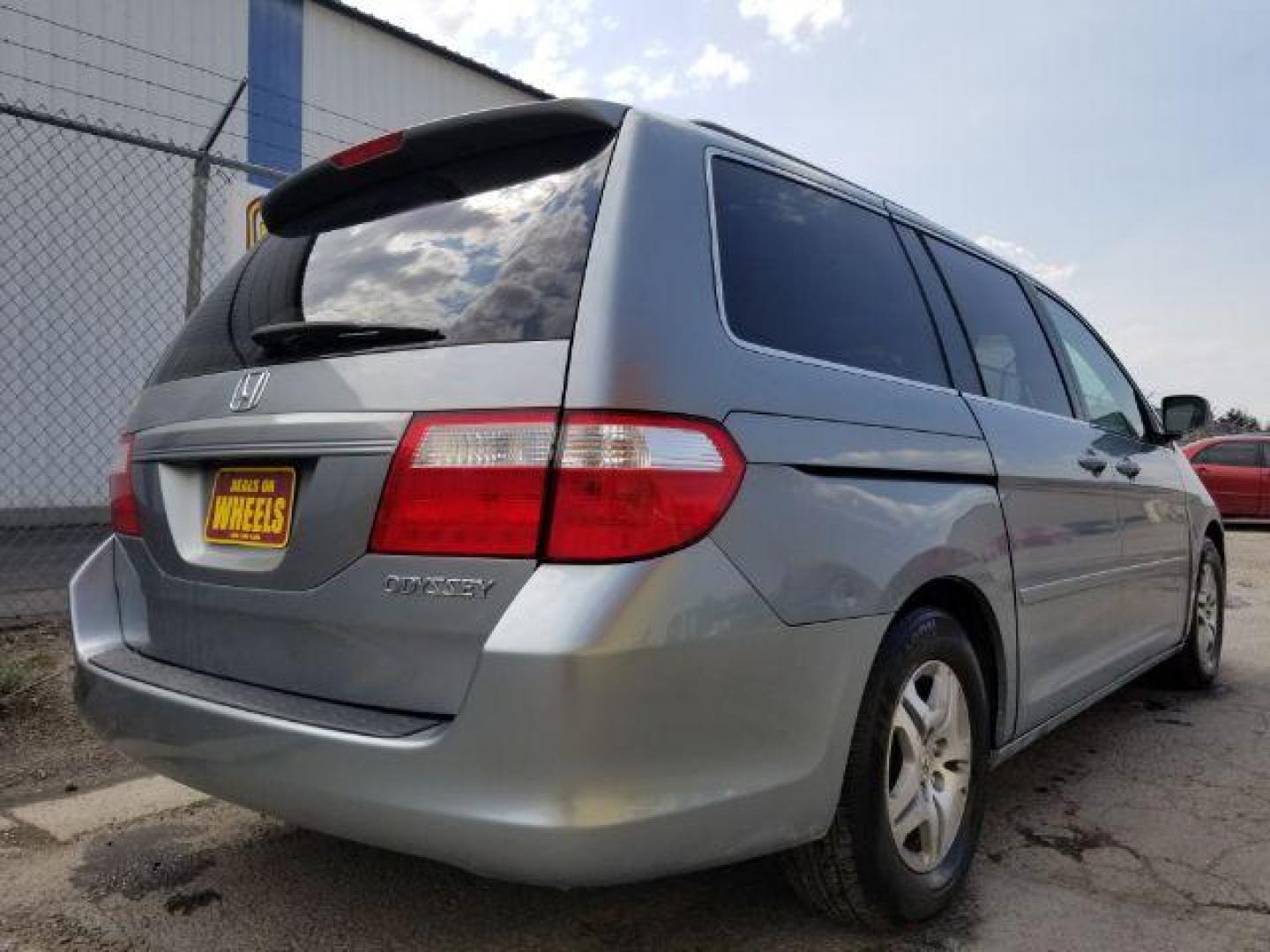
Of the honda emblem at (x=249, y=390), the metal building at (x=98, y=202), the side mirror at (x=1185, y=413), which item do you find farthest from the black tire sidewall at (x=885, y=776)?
the metal building at (x=98, y=202)

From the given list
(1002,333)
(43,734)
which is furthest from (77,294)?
(1002,333)

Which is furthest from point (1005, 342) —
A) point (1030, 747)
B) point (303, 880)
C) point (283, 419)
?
point (303, 880)

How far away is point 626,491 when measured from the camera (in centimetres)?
171

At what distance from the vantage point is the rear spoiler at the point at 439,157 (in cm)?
Answer: 205

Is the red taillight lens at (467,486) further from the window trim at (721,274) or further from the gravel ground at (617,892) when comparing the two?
the gravel ground at (617,892)

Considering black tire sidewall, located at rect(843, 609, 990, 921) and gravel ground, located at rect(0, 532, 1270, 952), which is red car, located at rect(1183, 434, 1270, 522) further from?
black tire sidewall, located at rect(843, 609, 990, 921)

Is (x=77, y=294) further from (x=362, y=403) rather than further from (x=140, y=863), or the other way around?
(x=362, y=403)

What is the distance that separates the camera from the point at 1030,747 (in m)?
3.83

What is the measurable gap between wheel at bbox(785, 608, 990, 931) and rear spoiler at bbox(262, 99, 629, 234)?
1.26 m

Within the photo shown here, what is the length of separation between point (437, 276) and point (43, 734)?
2.77 metres

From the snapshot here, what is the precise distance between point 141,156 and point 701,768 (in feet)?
29.8

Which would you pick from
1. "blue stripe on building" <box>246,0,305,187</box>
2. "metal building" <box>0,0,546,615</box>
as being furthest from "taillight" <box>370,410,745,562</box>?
"blue stripe on building" <box>246,0,305,187</box>

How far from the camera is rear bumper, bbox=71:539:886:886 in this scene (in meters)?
1.64

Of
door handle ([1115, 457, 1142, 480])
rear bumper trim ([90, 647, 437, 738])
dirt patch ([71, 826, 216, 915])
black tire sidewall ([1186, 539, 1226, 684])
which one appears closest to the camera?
rear bumper trim ([90, 647, 437, 738])
